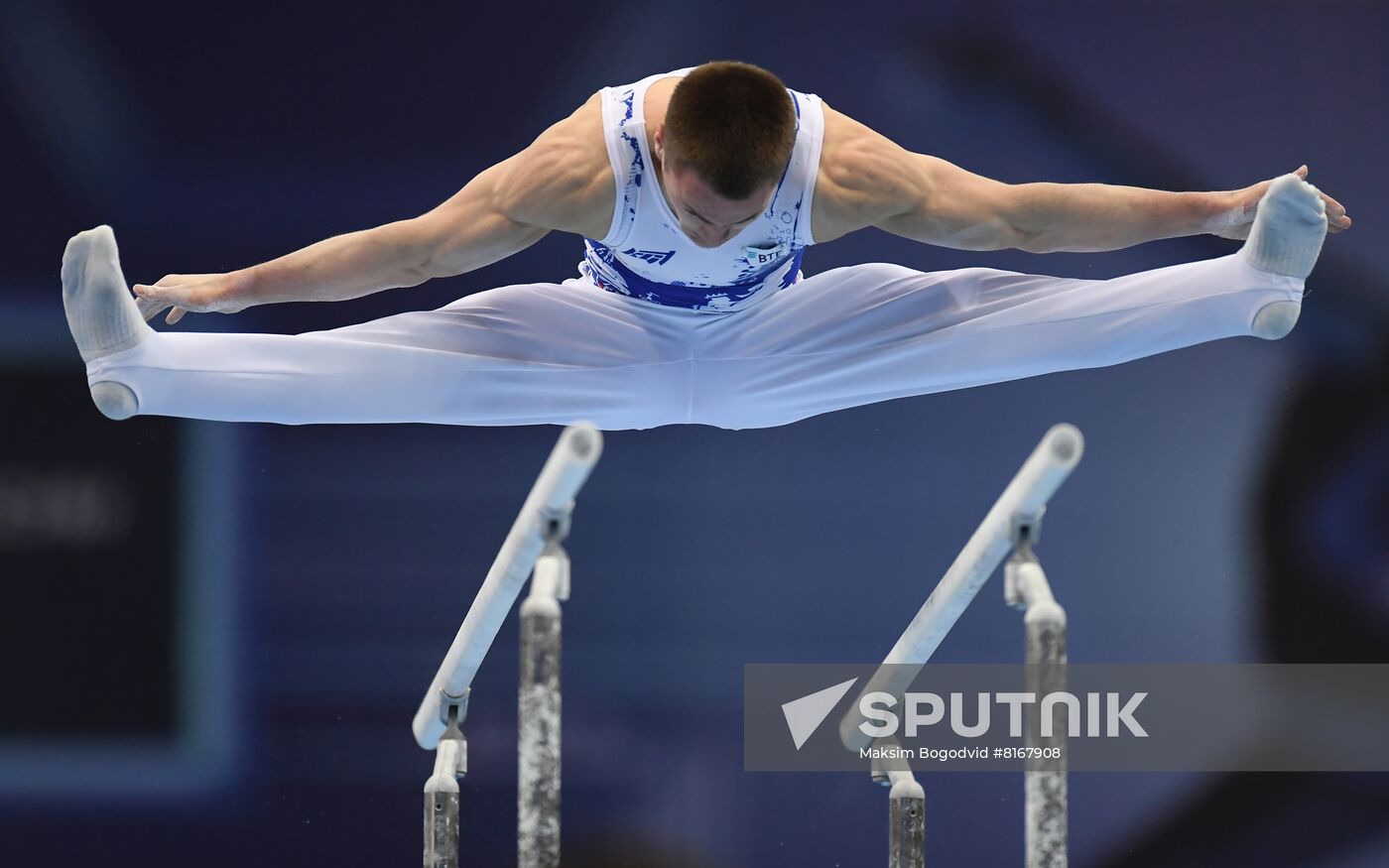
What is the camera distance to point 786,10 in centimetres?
575

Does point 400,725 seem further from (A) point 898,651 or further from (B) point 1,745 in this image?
(A) point 898,651

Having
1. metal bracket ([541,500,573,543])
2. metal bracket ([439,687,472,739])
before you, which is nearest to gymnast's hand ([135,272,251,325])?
metal bracket ([439,687,472,739])

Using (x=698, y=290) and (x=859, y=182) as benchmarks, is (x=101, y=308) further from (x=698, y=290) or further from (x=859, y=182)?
(x=859, y=182)

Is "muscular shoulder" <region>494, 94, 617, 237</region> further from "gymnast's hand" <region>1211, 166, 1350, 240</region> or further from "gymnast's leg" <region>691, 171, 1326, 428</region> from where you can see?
"gymnast's hand" <region>1211, 166, 1350, 240</region>

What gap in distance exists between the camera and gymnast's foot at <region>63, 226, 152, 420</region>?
324cm

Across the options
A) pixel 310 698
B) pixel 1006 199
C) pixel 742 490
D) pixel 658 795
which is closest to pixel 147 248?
pixel 310 698

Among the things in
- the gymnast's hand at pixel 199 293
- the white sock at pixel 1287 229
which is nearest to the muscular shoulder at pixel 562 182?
the gymnast's hand at pixel 199 293

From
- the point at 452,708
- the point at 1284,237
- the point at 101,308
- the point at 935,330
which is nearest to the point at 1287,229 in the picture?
the point at 1284,237

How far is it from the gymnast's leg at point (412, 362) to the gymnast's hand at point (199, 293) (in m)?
0.07

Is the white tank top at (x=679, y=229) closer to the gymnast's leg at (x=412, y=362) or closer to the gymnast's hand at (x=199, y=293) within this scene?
the gymnast's leg at (x=412, y=362)

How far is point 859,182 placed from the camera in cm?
349

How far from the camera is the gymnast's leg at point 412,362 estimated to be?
3359 millimetres

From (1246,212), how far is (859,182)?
2.83 feet

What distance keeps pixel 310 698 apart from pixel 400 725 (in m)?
0.35
